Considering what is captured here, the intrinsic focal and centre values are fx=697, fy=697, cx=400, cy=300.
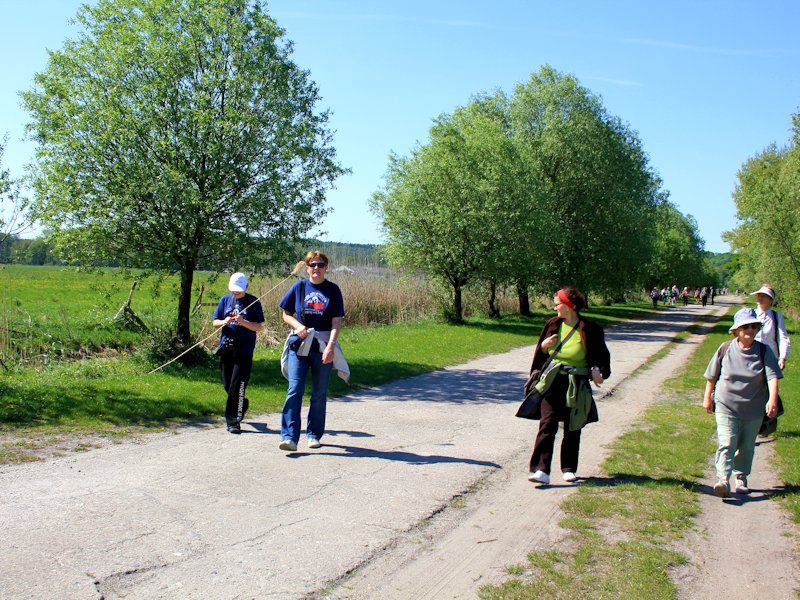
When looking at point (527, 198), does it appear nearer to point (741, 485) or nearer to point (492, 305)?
point (492, 305)

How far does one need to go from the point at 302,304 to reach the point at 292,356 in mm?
570

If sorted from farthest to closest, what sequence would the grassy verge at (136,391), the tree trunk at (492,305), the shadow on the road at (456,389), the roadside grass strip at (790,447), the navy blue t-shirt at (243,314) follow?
the tree trunk at (492,305) < the shadow on the road at (456,389) < the navy blue t-shirt at (243,314) < the grassy verge at (136,391) < the roadside grass strip at (790,447)

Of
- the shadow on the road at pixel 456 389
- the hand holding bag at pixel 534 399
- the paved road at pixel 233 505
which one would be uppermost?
the hand holding bag at pixel 534 399

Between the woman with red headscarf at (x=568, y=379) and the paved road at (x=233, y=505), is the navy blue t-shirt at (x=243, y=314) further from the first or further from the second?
the woman with red headscarf at (x=568, y=379)

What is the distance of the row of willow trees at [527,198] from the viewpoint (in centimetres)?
2847

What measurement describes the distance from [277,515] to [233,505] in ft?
1.41

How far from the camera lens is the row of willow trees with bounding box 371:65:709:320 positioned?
28.5 m

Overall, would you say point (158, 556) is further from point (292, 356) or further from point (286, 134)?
point (286, 134)

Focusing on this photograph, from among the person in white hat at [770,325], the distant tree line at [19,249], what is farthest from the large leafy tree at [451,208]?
the person in white hat at [770,325]

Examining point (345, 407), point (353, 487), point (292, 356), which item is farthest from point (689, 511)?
point (345, 407)

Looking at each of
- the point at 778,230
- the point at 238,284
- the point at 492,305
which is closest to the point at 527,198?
the point at 492,305

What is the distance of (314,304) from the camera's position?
7.50m

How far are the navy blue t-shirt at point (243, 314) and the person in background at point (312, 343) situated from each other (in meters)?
0.94

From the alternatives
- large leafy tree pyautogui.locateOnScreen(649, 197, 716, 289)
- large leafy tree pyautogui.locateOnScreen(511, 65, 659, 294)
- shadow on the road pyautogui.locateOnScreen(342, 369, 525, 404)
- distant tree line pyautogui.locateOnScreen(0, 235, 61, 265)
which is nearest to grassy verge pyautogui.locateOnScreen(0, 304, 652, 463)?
shadow on the road pyautogui.locateOnScreen(342, 369, 525, 404)
